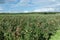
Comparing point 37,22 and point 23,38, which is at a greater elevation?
point 37,22

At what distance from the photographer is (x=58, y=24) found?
952cm

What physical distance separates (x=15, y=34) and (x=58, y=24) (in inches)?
88.2

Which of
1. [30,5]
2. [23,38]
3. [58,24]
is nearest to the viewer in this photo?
[23,38]

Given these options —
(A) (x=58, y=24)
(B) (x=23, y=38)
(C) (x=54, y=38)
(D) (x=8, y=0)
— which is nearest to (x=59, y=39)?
(C) (x=54, y=38)

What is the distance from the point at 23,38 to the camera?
839 centimetres

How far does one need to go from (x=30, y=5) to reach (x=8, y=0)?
1132 mm

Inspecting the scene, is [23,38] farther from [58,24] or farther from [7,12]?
[7,12]

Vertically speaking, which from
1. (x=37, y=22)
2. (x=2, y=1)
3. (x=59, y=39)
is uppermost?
(x=2, y=1)

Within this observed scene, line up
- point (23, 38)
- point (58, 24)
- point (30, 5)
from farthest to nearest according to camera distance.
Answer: point (30, 5), point (58, 24), point (23, 38)

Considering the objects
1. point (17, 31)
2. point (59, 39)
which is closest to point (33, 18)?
point (17, 31)

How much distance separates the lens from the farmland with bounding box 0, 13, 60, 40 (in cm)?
825

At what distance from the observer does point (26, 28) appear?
27.1 ft

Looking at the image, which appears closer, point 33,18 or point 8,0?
point 33,18

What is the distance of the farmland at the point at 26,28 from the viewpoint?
27.1 ft
